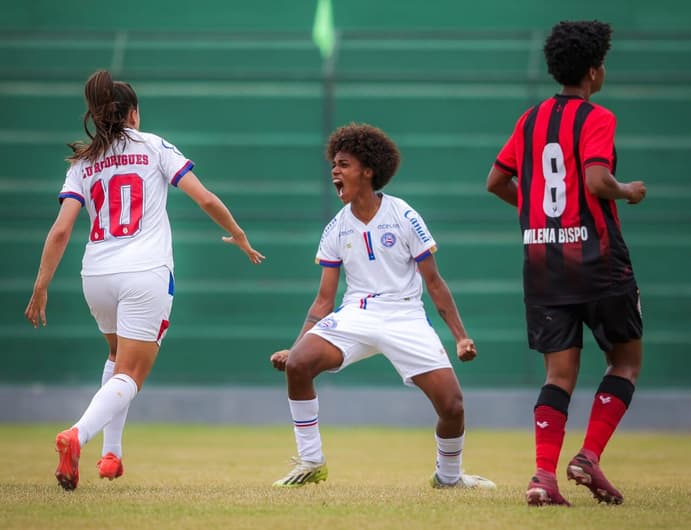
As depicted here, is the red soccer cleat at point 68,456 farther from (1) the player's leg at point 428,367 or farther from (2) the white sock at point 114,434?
(1) the player's leg at point 428,367

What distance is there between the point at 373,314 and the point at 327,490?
92cm

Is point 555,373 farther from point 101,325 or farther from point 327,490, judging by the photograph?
point 101,325

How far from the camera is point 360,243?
22.4 feet

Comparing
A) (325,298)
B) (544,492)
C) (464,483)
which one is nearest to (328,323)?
(325,298)

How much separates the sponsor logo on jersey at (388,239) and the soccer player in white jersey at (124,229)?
0.68 metres

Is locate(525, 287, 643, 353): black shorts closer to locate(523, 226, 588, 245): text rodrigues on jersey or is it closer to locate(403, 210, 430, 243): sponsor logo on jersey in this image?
locate(523, 226, 588, 245): text rodrigues on jersey

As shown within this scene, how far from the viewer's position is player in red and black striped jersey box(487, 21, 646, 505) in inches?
221

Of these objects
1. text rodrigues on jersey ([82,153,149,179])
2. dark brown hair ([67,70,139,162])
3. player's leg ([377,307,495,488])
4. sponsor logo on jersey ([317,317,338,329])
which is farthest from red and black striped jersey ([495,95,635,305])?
dark brown hair ([67,70,139,162])

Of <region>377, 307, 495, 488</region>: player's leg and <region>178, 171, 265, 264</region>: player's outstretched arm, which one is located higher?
<region>178, 171, 265, 264</region>: player's outstretched arm

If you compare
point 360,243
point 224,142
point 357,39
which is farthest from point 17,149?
point 360,243

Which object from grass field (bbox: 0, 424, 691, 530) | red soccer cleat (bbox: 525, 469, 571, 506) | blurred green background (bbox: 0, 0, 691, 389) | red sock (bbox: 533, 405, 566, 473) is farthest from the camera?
blurred green background (bbox: 0, 0, 691, 389)

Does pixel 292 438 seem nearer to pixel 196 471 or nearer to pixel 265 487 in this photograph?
pixel 196 471

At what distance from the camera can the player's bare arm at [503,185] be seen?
6070 millimetres

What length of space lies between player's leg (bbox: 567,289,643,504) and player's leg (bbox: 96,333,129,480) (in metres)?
2.41
